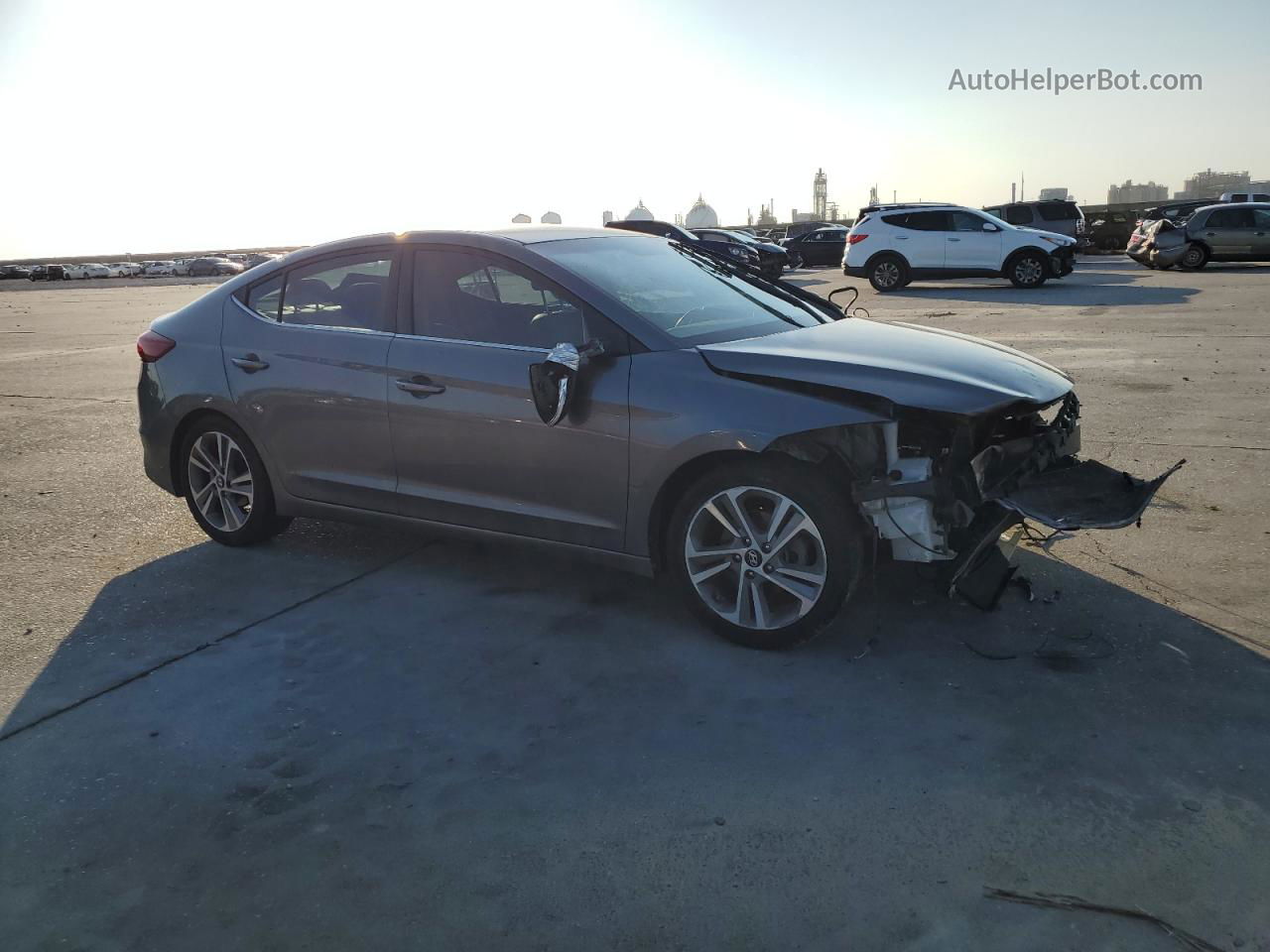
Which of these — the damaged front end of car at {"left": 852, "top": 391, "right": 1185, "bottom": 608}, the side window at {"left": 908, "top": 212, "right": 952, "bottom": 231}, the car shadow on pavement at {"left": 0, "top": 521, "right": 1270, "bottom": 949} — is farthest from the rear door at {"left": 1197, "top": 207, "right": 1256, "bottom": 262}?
the damaged front end of car at {"left": 852, "top": 391, "right": 1185, "bottom": 608}

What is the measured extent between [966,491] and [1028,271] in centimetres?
2037

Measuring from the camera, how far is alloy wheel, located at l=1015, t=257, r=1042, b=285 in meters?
22.6

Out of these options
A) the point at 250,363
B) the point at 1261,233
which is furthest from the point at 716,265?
the point at 1261,233

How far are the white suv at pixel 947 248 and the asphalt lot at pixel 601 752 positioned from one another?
1798 centimetres

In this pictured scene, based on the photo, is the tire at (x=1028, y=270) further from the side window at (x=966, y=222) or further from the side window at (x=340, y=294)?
the side window at (x=340, y=294)

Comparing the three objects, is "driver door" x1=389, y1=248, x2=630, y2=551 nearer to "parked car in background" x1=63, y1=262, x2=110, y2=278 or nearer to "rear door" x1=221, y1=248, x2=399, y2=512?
"rear door" x1=221, y1=248, x2=399, y2=512

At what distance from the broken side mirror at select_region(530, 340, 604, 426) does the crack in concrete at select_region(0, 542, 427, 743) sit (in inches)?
57.0

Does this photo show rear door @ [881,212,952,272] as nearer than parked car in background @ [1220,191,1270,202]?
Yes

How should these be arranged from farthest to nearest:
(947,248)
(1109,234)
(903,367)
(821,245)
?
(821,245)
(1109,234)
(947,248)
(903,367)

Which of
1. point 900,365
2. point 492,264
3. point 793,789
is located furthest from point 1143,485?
point 492,264

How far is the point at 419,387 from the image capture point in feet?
15.9

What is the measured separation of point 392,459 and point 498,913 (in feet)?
8.81

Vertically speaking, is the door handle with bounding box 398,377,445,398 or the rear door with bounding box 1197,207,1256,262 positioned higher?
the rear door with bounding box 1197,207,1256,262

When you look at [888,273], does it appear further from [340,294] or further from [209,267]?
[209,267]
